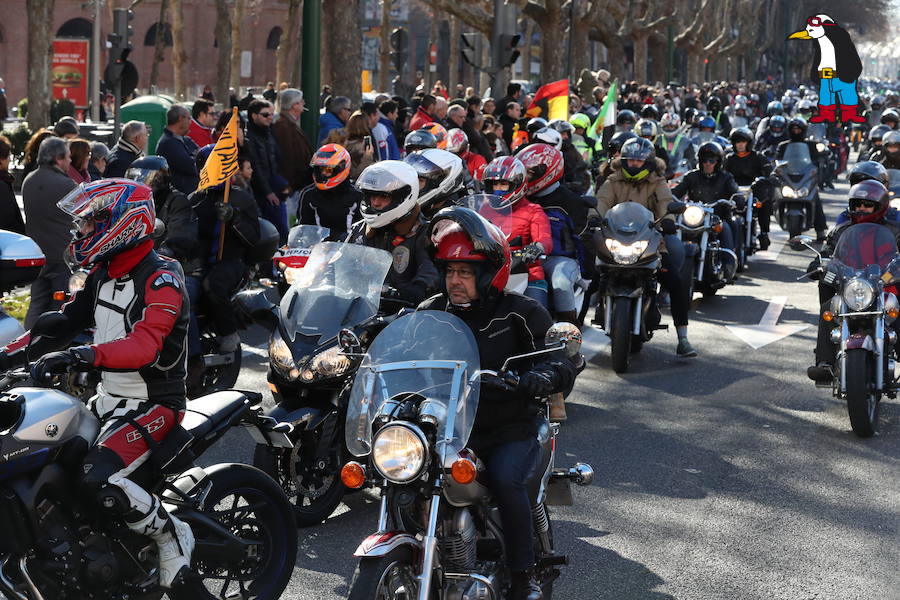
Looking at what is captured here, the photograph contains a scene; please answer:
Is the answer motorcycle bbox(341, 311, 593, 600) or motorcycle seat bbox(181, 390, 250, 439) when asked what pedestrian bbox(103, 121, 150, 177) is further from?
motorcycle bbox(341, 311, 593, 600)

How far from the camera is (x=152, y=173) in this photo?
9.16 m

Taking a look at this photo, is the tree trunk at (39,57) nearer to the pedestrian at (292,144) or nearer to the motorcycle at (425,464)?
the pedestrian at (292,144)

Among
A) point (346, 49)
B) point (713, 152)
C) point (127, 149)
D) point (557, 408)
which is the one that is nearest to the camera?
point (557, 408)

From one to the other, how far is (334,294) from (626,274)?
435 centimetres

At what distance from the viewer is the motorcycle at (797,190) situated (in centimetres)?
1906

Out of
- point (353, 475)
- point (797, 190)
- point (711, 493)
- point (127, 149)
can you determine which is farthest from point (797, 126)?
point (353, 475)

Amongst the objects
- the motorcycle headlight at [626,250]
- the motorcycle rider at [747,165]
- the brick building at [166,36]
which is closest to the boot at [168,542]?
the motorcycle headlight at [626,250]

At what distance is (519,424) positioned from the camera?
4.96 m

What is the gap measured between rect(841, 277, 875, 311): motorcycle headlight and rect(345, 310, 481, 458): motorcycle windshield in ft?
15.7

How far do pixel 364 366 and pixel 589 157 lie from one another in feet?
55.4

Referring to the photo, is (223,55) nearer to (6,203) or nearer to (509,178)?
(6,203)

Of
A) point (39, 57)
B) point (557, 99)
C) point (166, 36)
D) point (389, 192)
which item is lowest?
point (389, 192)

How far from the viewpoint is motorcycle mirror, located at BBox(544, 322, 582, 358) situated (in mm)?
4812

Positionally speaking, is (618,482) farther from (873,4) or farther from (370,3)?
(873,4)
